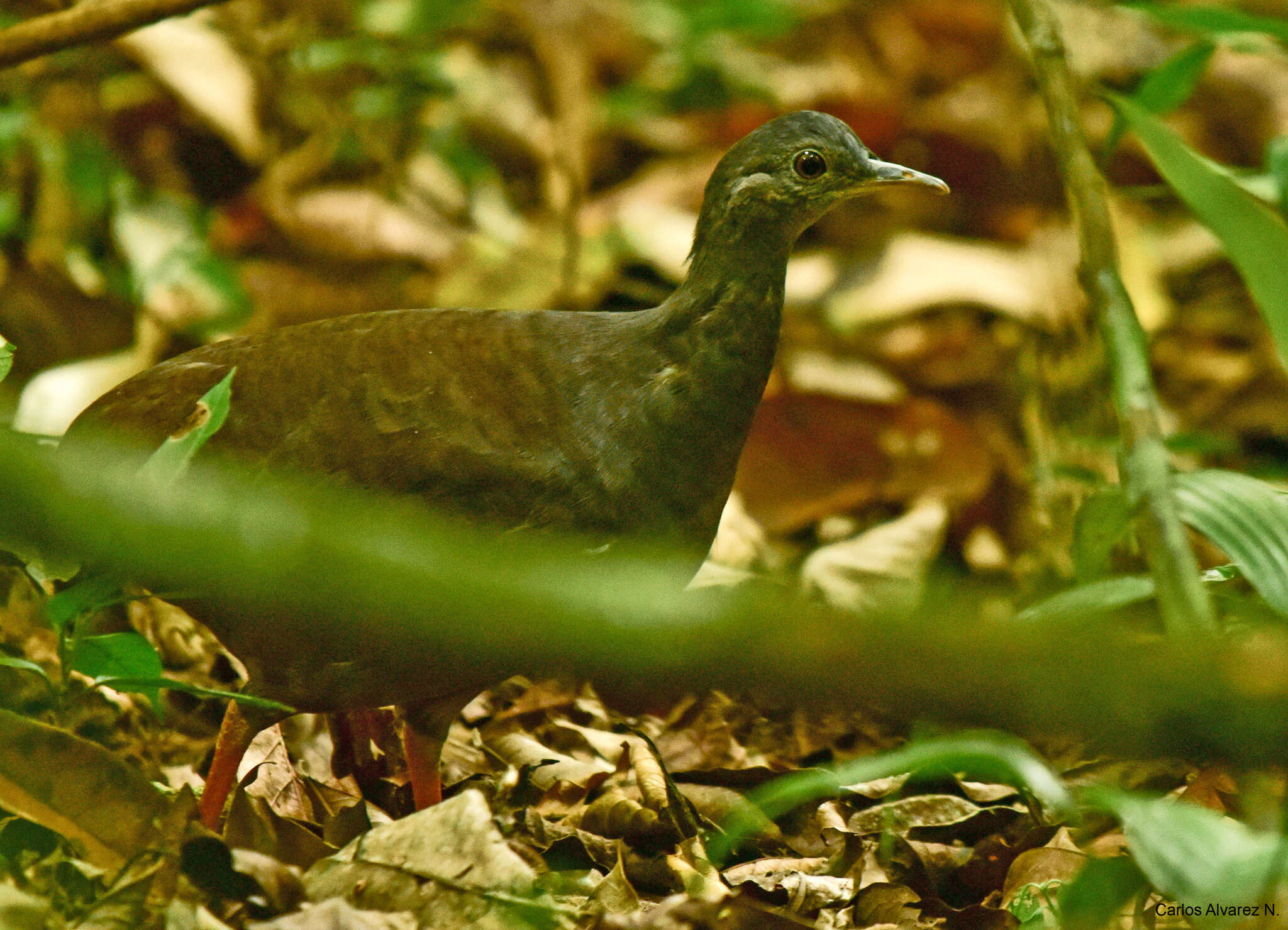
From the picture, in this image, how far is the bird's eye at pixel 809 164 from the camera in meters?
3.71

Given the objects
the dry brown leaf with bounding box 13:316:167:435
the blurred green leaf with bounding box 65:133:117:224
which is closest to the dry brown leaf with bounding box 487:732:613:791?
the dry brown leaf with bounding box 13:316:167:435

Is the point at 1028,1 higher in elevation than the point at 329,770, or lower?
higher

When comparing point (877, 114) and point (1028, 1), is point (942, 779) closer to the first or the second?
→ point (1028, 1)

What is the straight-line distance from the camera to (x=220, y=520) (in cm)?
130

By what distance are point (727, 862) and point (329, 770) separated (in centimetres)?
115

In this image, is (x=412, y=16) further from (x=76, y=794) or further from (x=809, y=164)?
(x=76, y=794)

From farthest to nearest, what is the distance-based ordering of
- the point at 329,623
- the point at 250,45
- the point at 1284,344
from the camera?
the point at 250,45 → the point at 1284,344 → the point at 329,623

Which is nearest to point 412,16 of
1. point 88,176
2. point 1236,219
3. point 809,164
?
point 88,176

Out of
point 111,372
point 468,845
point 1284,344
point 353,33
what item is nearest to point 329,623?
point 468,845

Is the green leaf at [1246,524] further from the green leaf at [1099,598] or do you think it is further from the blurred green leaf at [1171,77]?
the blurred green leaf at [1171,77]

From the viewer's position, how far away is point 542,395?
11.1 ft

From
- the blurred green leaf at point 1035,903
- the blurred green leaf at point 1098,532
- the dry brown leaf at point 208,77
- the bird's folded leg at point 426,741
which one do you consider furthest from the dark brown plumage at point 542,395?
the dry brown leaf at point 208,77

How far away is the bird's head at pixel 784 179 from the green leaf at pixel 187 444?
1400mm

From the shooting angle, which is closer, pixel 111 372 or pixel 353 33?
pixel 111 372
